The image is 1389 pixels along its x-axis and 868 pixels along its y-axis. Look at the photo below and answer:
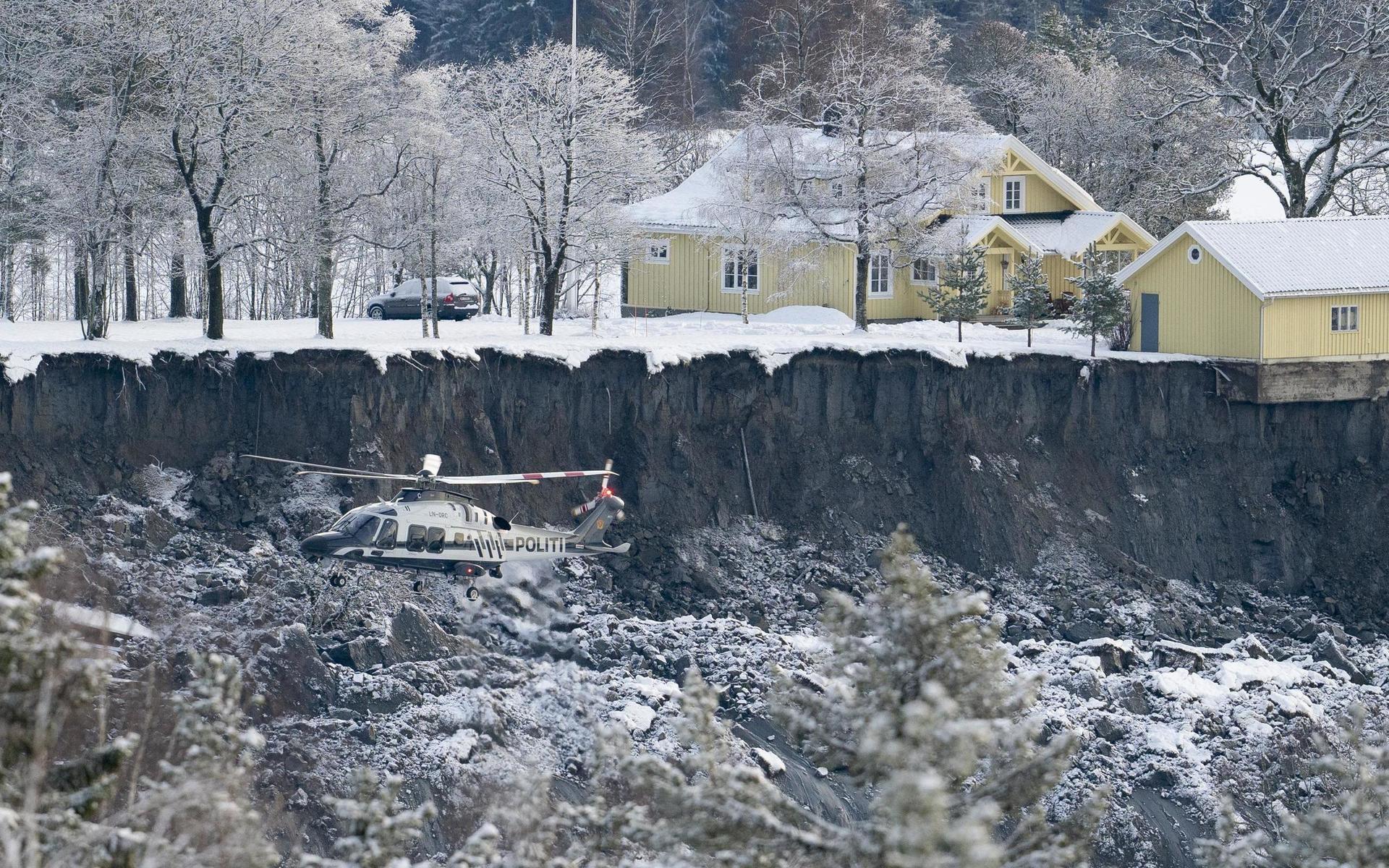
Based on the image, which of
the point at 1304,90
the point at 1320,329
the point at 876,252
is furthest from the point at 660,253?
the point at 1304,90

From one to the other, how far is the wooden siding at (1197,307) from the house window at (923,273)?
266 inches

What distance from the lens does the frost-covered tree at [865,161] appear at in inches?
1740

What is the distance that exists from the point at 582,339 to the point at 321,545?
12.8m

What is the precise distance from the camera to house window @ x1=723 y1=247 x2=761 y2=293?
47.9 meters

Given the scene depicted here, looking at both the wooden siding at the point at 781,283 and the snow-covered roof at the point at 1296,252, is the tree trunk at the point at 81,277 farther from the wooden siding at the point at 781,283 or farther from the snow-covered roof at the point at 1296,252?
the snow-covered roof at the point at 1296,252

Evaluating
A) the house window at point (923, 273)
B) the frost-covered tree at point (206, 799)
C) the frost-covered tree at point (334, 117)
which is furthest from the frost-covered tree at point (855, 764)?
the house window at point (923, 273)

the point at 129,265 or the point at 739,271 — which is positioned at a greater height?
the point at 739,271

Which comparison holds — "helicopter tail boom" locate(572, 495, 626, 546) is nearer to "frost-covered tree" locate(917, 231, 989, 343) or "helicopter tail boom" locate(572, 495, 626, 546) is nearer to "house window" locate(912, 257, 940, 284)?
"frost-covered tree" locate(917, 231, 989, 343)

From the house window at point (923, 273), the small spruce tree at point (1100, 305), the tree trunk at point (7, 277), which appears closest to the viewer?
the small spruce tree at point (1100, 305)

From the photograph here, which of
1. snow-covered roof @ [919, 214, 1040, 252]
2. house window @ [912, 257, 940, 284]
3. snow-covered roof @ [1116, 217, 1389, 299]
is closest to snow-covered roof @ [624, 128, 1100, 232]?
snow-covered roof @ [919, 214, 1040, 252]

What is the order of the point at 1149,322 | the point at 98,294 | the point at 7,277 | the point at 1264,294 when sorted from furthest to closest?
1. the point at 7,277
2. the point at 1149,322
3. the point at 1264,294
4. the point at 98,294

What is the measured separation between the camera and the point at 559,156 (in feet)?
140

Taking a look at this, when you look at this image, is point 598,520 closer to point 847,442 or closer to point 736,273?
point 847,442

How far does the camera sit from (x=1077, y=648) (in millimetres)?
33562
